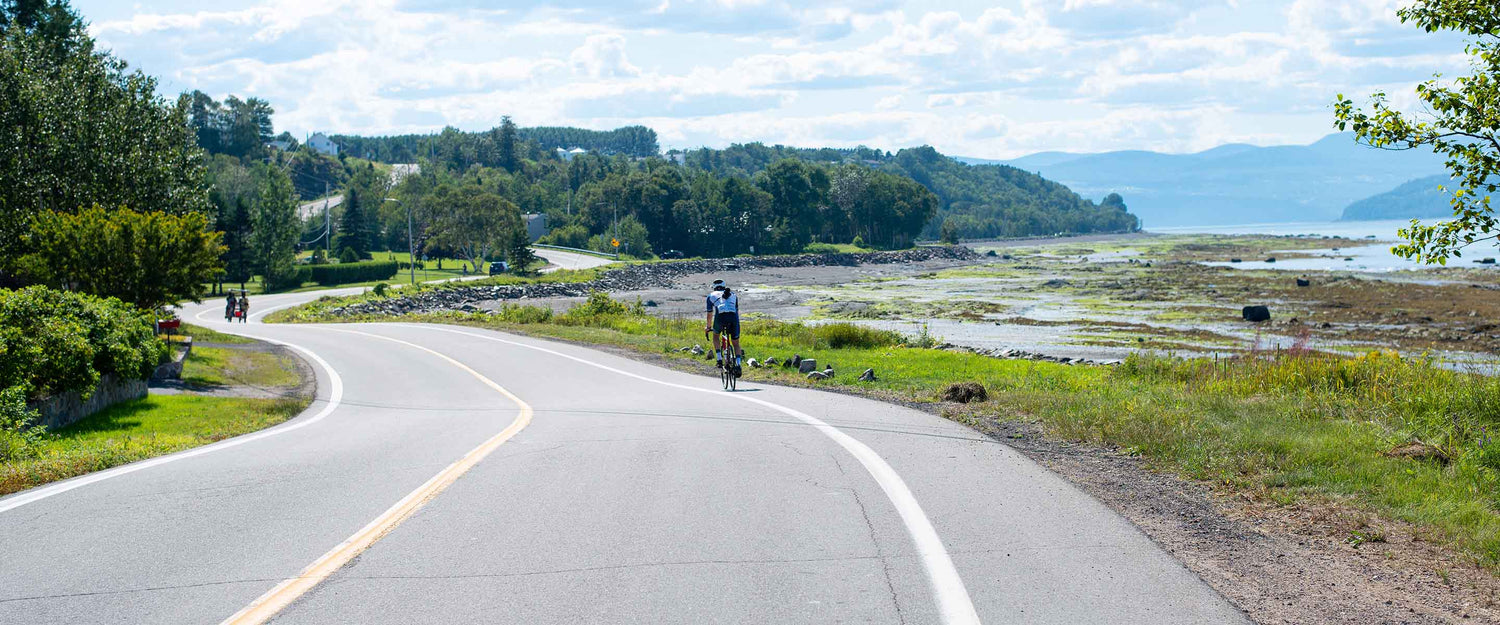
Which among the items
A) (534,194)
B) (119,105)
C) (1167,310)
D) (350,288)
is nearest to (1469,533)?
(119,105)

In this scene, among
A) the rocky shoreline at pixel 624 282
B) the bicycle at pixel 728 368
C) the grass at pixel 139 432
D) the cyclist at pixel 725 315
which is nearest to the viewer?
the grass at pixel 139 432

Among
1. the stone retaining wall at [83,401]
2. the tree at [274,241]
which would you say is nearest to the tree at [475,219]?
the tree at [274,241]

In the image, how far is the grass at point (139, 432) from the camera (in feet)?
32.2

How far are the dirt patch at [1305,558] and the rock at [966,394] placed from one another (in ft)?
19.7

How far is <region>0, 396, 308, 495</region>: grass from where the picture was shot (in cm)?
981

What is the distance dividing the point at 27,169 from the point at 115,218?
22.6 feet

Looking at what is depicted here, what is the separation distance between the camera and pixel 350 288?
8394 cm

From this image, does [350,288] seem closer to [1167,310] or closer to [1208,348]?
[1167,310]

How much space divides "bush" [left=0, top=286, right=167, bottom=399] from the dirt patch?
1342 centimetres

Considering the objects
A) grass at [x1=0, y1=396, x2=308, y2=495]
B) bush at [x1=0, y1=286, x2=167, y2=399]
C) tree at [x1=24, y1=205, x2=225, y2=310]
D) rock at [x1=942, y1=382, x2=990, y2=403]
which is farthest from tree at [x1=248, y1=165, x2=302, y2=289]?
rock at [x1=942, y1=382, x2=990, y2=403]

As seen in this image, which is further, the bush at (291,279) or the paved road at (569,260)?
the paved road at (569,260)

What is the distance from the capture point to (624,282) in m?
96.8

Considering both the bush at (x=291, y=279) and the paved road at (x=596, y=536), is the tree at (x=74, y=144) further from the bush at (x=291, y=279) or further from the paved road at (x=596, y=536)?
the bush at (x=291, y=279)

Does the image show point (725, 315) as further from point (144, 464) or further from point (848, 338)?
point (848, 338)
